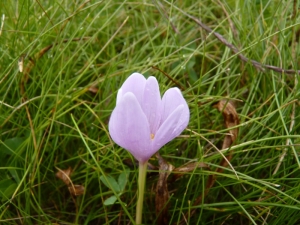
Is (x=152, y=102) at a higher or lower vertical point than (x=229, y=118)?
higher

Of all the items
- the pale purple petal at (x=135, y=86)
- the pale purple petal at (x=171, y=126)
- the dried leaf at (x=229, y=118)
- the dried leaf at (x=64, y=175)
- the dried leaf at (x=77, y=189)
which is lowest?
the dried leaf at (x=77, y=189)

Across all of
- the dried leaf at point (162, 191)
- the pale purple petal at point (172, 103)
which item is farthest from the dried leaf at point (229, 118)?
the pale purple petal at point (172, 103)

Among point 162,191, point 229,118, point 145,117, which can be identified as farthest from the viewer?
point 229,118

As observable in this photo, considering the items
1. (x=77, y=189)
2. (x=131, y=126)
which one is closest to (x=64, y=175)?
(x=77, y=189)

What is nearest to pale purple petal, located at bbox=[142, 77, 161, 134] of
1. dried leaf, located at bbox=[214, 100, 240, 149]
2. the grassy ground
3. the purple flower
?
the purple flower

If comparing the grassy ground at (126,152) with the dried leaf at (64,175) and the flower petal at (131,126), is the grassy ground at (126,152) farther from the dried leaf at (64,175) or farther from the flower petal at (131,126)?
the flower petal at (131,126)

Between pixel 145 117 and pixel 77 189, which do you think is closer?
pixel 145 117

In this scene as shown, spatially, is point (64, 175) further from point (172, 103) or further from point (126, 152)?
→ point (172, 103)

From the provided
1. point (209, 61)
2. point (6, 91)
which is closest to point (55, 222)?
point (6, 91)
